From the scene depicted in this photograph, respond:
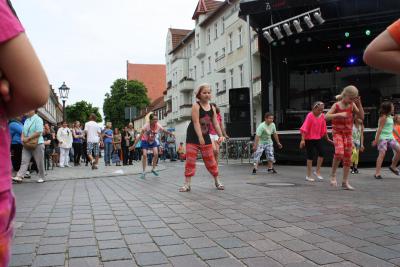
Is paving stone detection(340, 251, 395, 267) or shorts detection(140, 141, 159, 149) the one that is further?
shorts detection(140, 141, 159, 149)

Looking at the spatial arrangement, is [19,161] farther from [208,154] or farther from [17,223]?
[17,223]

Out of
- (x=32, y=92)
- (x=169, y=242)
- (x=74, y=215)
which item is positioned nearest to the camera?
(x=32, y=92)

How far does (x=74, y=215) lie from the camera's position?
17.7 feet

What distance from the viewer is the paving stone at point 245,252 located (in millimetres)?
3396

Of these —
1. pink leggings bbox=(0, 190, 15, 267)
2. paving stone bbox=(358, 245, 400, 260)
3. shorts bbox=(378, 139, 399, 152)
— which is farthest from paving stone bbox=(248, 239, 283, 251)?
shorts bbox=(378, 139, 399, 152)

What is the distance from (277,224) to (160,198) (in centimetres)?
268

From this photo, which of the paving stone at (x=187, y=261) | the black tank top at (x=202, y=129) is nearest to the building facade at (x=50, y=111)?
the black tank top at (x=202, y=129)

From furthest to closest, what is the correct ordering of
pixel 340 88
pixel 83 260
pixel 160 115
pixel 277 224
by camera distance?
1. pixel 160 115
2. pixel 340 88
3. pixel 277 224
4. pixel 83 260

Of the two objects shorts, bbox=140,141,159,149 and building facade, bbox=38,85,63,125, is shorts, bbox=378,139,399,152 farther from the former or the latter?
building facade, bbox=38,85,63,125

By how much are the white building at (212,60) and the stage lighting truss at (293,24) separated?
40.5ft

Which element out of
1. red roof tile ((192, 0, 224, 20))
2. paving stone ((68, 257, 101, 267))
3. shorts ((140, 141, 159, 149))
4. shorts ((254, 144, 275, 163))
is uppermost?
red roof tile ((192, 0, 224, 20))

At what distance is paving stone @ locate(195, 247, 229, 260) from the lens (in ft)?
11.1

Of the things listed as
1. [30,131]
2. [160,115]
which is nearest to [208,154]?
[30,131]

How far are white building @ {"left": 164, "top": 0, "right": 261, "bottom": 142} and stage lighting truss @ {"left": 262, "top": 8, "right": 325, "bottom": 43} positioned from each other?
1234 cm
